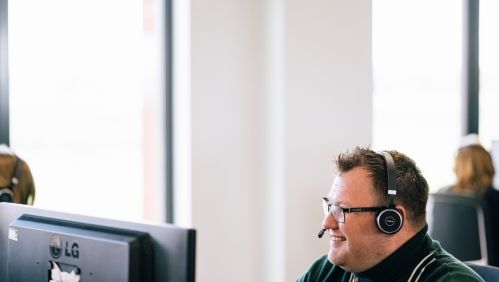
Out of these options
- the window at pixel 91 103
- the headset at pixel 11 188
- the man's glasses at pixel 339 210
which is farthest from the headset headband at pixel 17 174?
the man's glasses at pixel 339 210

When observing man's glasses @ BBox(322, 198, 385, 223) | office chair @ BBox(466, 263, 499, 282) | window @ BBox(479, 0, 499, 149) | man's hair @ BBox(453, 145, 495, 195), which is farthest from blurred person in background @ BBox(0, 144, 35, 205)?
window @ BBox(479, 0, 499, 149)

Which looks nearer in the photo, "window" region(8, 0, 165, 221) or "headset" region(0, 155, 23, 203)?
"headset" region(0, 155, 23, 203)

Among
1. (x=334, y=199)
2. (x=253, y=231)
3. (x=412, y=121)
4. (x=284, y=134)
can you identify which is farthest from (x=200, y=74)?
(x=412, y=121)

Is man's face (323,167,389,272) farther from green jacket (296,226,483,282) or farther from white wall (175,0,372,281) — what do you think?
white wall (175,0,372,281)

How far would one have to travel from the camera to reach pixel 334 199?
A: 1.61 metres

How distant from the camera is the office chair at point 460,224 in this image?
2730 mm

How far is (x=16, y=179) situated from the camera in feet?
7.52

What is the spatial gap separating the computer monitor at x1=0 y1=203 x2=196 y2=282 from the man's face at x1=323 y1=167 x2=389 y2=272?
642 millimetres

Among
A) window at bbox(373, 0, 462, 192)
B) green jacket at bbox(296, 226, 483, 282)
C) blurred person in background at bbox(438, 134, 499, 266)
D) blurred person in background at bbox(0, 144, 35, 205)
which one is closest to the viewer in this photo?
green jacket at bbox(296, 226, 483, 282)

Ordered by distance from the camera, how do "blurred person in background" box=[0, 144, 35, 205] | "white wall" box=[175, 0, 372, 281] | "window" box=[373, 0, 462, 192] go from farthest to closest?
"window" box=[373, 0, 462, 192], "white wall" box=[175, 0, 372, 281], "blurred person in background" box=[0, 144, 35, 205]

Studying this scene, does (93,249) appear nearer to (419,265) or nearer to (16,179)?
(419,265)

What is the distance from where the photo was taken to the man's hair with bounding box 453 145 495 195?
3109 mm

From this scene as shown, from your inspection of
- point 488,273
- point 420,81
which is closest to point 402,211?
point 488,273

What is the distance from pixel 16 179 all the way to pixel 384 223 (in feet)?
4.93
